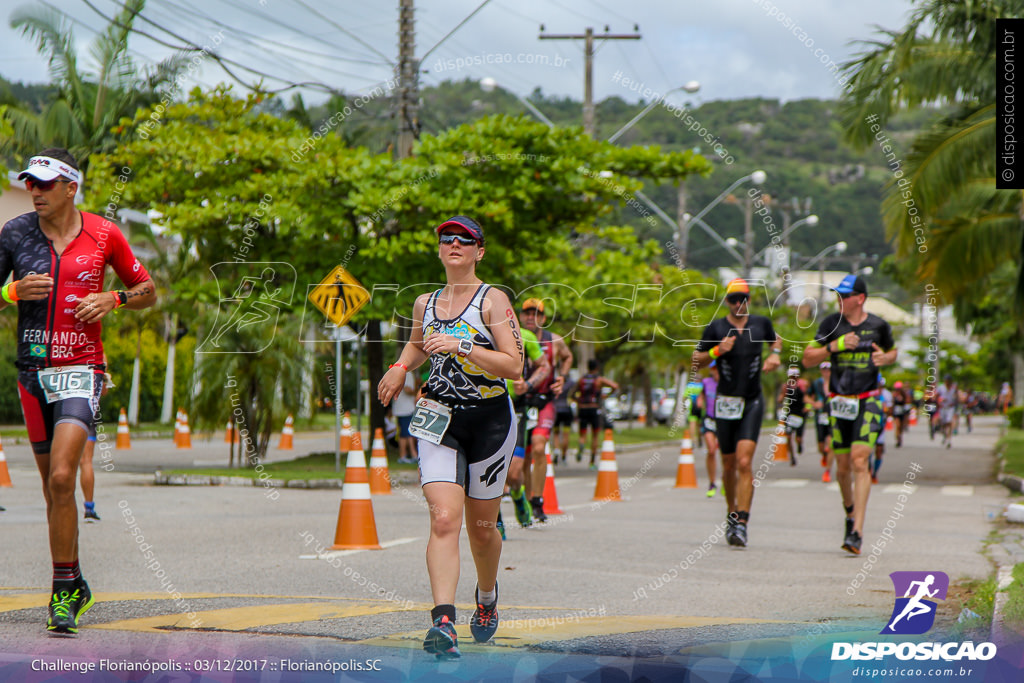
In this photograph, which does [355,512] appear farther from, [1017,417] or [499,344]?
[1017,417]

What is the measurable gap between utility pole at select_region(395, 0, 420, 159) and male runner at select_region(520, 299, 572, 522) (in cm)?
809

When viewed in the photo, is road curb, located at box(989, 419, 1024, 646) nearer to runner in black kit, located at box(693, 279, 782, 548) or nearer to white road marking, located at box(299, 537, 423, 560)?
runner in black kit, located at box(693, 279, 782, 548)

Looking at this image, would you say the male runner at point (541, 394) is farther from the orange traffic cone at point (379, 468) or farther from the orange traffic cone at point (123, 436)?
the orange traffic cone at point (123, 436)

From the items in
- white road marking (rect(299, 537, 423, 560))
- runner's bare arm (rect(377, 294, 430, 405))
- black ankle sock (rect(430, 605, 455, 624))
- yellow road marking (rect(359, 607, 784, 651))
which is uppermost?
runner's bare arm (rect(377, 294, 430, 405))

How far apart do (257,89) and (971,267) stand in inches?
448

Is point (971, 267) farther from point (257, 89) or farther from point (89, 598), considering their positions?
point (89, 598)

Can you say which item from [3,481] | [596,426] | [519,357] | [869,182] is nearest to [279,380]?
[3,481]

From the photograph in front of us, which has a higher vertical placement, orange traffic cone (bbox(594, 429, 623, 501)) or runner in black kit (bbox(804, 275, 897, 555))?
runner in black kit (bbox(804, 275, 897, 555))

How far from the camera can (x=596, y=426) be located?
A: 2275cm

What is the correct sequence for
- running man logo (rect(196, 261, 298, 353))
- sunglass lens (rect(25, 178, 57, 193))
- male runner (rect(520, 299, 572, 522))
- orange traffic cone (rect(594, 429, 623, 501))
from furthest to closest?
running man logo (rect(196, 261, 298, 353)), orange traffic cone (rect(594, 429, 623, 501)), male runner (rect(520, 299, 572, 522)), sunglass lens (rect(25, 178, 57, 193))

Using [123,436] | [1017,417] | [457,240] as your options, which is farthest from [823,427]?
[1017,417]

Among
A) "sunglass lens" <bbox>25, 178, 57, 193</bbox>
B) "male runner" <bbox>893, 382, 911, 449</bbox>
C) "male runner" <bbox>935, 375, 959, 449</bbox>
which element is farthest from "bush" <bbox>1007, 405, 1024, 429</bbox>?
"sunglass lens" <bbox>25, 178, 57, 193</bbox>

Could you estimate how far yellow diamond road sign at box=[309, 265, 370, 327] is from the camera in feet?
53.5

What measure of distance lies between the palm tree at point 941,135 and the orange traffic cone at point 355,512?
1107cm
